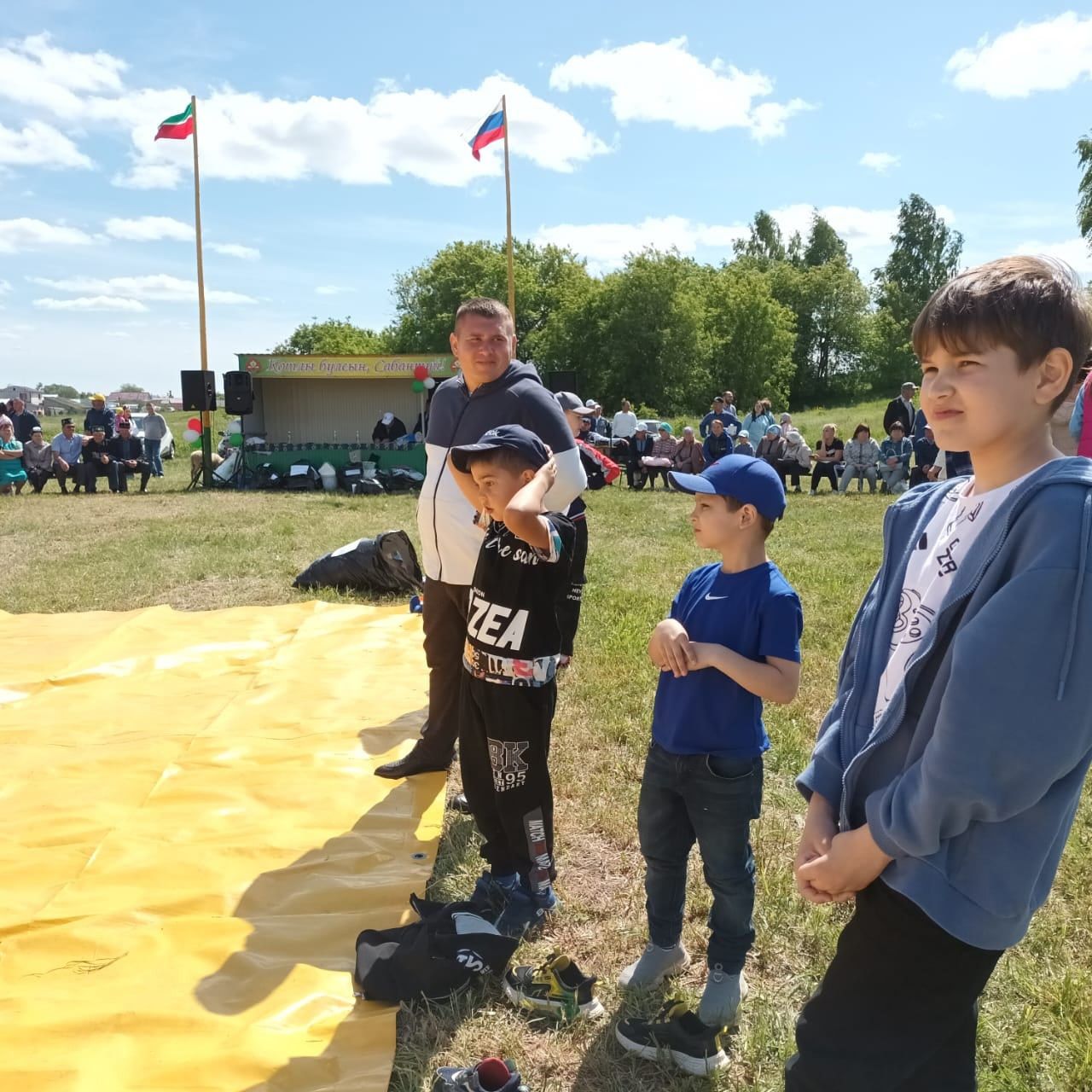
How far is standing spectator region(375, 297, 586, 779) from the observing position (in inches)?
127

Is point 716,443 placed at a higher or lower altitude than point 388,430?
lower

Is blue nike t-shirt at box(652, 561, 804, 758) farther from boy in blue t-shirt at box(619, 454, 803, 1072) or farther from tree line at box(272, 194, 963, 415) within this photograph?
tree line at box(272, 194, 963, 415)

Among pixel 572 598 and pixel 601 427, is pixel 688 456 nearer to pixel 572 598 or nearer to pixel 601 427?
pixel 601 427

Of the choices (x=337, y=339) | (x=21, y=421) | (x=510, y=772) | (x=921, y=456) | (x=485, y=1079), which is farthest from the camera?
(x=337, y=339)

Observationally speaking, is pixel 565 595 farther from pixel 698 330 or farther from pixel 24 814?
pixel 698 330

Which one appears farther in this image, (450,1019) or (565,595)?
(565,595)

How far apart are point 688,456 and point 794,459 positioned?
6.07ft

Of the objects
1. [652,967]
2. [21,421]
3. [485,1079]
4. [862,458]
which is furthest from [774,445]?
[485,1079]

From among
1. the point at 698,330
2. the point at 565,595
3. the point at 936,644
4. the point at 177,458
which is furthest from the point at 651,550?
the point at 698,330

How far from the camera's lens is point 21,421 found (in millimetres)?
16344

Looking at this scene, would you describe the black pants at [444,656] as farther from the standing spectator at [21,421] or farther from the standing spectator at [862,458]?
the standing spectator at [21,421]

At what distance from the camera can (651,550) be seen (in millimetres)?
9594

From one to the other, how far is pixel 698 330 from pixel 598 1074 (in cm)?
4800

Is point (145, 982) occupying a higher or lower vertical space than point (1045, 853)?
lower
